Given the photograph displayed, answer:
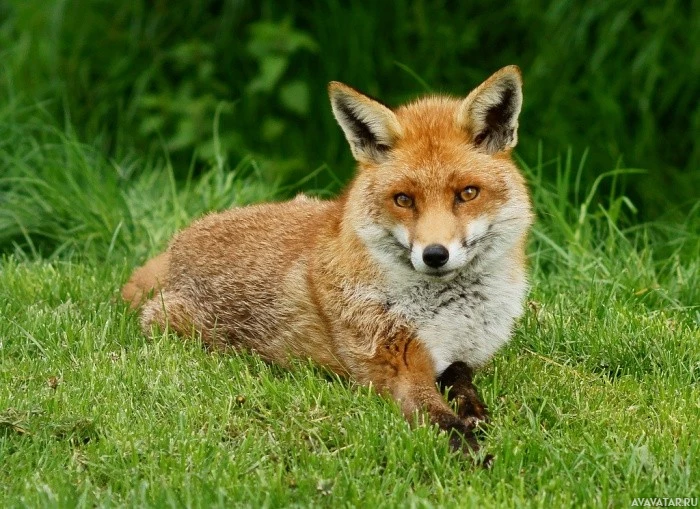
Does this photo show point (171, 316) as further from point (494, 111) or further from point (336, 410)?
point (494, 111)

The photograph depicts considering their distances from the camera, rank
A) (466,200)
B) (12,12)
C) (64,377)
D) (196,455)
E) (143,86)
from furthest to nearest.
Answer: (12,12)
(143,86)
(64,377)
(466,200)
(196,455)

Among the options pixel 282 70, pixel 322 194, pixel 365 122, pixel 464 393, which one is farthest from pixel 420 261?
pixel 282 70

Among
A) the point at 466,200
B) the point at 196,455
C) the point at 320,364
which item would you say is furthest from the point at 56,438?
the point at 466,200

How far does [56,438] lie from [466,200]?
1.85 meters

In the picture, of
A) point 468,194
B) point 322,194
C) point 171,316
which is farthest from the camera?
point 322,194

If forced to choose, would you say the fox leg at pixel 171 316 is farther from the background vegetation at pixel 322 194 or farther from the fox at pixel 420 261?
the fox at pixel 420 261

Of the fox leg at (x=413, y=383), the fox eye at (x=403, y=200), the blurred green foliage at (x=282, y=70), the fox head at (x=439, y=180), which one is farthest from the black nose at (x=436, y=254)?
the blurred green foliage at (x=282, y=70)

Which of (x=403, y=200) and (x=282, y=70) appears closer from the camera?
(x=403, y=200)

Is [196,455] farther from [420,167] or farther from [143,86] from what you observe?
[143,86]

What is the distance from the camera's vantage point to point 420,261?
4.27 metres

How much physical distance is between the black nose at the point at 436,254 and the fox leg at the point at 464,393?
21.5 inches

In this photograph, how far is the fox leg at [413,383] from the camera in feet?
13.5

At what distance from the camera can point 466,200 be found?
442cm

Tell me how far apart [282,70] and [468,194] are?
18.3 feet
